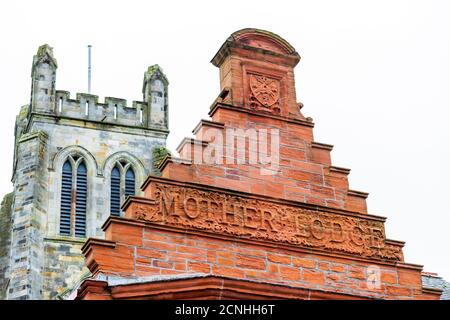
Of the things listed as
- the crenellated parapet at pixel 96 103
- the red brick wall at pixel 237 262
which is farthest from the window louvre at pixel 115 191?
the red brick wall at pixel 237 262

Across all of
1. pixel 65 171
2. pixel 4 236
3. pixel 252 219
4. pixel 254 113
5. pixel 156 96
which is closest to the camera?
pixel 252 219

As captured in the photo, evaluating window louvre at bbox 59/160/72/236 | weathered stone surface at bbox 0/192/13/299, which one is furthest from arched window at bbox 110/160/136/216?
weathered stone surface at bbox 0/192/13/299

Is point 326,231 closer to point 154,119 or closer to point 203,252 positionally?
point 203,252

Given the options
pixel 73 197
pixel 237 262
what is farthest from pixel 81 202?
pixel 237 262

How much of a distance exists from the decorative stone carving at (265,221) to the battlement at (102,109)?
5353 cm

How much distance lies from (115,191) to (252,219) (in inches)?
2042

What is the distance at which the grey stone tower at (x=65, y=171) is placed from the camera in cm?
6394

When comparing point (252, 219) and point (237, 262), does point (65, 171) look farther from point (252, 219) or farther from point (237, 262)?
point (237, 262)

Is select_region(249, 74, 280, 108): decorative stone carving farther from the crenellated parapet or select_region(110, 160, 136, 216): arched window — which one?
the crenellated parapet

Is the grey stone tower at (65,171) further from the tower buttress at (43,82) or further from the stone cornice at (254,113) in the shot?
the stone cornice at (254,113)

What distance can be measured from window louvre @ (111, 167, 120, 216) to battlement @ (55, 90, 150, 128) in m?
3.47

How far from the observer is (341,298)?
1727cm

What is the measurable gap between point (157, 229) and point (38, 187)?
164 ft

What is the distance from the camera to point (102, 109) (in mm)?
72062
